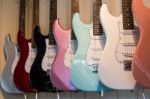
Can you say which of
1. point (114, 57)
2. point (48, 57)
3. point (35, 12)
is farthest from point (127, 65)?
point (35, 12)

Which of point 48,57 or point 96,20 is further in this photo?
point 48,57

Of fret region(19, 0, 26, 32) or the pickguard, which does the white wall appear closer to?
fret region(19, 0, 26, 32)

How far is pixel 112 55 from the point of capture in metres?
1.66

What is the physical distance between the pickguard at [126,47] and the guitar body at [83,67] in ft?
0.61

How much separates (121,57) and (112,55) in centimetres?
5

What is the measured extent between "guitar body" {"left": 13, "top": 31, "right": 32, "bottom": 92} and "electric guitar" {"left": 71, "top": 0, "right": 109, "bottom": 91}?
0.40m

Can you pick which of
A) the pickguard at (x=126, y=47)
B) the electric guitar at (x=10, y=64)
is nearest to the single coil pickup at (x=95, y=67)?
the pickguard at (x=126, y=47)

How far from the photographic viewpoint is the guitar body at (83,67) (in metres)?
1.72

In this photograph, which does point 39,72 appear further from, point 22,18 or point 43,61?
point 22,18

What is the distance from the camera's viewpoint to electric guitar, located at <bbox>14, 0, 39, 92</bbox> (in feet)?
6.62

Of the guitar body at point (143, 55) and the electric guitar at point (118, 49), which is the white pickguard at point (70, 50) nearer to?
the electric guitar at point (118, 49)

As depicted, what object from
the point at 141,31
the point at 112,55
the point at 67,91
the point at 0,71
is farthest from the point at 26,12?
the point at 141,31

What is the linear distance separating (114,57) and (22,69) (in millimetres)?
700

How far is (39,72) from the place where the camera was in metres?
1.96
